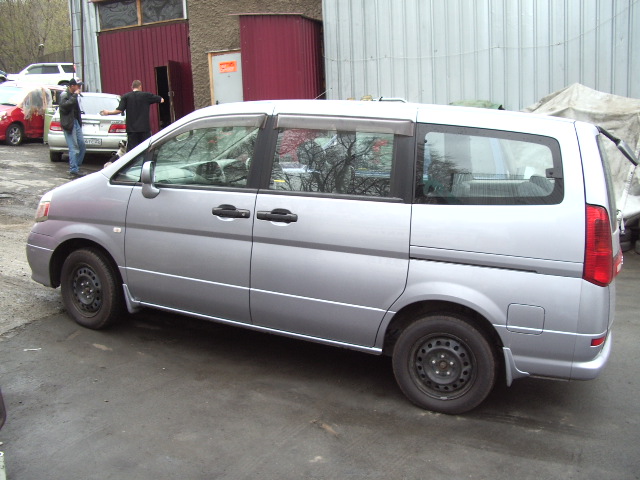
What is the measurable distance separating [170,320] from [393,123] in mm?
2849

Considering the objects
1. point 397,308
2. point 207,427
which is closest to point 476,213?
point 397,308

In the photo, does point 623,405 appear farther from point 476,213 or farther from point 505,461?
point 476,213

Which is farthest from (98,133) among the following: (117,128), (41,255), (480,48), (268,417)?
(268,417)

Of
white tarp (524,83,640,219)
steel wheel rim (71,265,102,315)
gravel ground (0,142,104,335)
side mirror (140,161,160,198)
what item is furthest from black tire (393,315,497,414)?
white tarp (524,83,640,219)

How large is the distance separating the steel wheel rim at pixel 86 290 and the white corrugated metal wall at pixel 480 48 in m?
7.04

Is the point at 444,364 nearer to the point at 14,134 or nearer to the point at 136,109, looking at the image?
the point at 136,109

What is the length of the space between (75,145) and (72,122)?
29.4 inches

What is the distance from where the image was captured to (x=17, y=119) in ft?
53.7

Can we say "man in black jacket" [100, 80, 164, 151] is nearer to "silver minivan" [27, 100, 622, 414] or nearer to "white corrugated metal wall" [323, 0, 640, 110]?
"white corrugated metal wall" [323, 0, 640, 110]

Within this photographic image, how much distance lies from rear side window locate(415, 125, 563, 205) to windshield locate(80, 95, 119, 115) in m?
11.4

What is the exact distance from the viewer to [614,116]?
8352mm

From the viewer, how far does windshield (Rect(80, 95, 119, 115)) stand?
1385cm

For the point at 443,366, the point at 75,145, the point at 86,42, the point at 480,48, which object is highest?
the point at 86,42

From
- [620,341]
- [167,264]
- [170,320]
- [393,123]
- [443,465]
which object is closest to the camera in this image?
[443,465]
